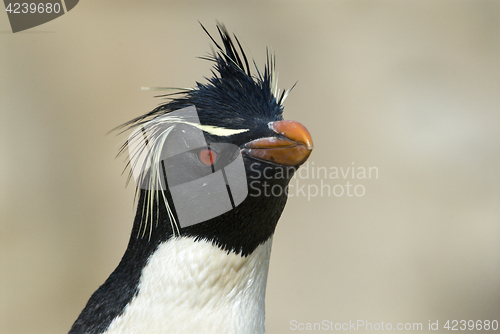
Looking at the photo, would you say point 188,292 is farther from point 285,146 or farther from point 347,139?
point 347,139

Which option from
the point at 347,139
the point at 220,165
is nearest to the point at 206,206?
the point at 220,165

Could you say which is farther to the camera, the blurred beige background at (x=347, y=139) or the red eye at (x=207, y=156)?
the blurred beige background at (x=347, y=139)

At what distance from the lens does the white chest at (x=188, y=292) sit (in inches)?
26.7

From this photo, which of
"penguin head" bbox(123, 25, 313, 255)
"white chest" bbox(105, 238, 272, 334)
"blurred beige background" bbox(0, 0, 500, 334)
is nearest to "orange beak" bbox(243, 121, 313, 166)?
"penguin head" bbox(123, 25, 313, 255)

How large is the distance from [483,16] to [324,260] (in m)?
1.48

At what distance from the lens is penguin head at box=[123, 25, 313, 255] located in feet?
2.08

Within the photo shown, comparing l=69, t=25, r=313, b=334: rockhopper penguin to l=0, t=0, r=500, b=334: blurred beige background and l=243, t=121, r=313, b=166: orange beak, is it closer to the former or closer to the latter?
l=243, t=121, r=313, b=166: orange beak

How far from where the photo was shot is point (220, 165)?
2.11 ft

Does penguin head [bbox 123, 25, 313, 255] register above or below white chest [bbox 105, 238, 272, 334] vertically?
above

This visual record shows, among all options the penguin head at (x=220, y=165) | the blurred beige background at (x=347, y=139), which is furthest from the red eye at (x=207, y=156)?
the blurred beige background at (x=347, y=139)

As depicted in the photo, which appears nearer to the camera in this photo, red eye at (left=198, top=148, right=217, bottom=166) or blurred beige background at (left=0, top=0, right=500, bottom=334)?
red eye at (left=198, top=148, right=217, bottom=166)

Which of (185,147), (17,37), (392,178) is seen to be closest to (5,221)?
(17,37)

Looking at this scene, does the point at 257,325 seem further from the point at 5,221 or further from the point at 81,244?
the point at 5,221

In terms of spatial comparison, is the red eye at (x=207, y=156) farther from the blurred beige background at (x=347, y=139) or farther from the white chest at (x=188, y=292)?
the blurred beige background at (x=347, y=139)
